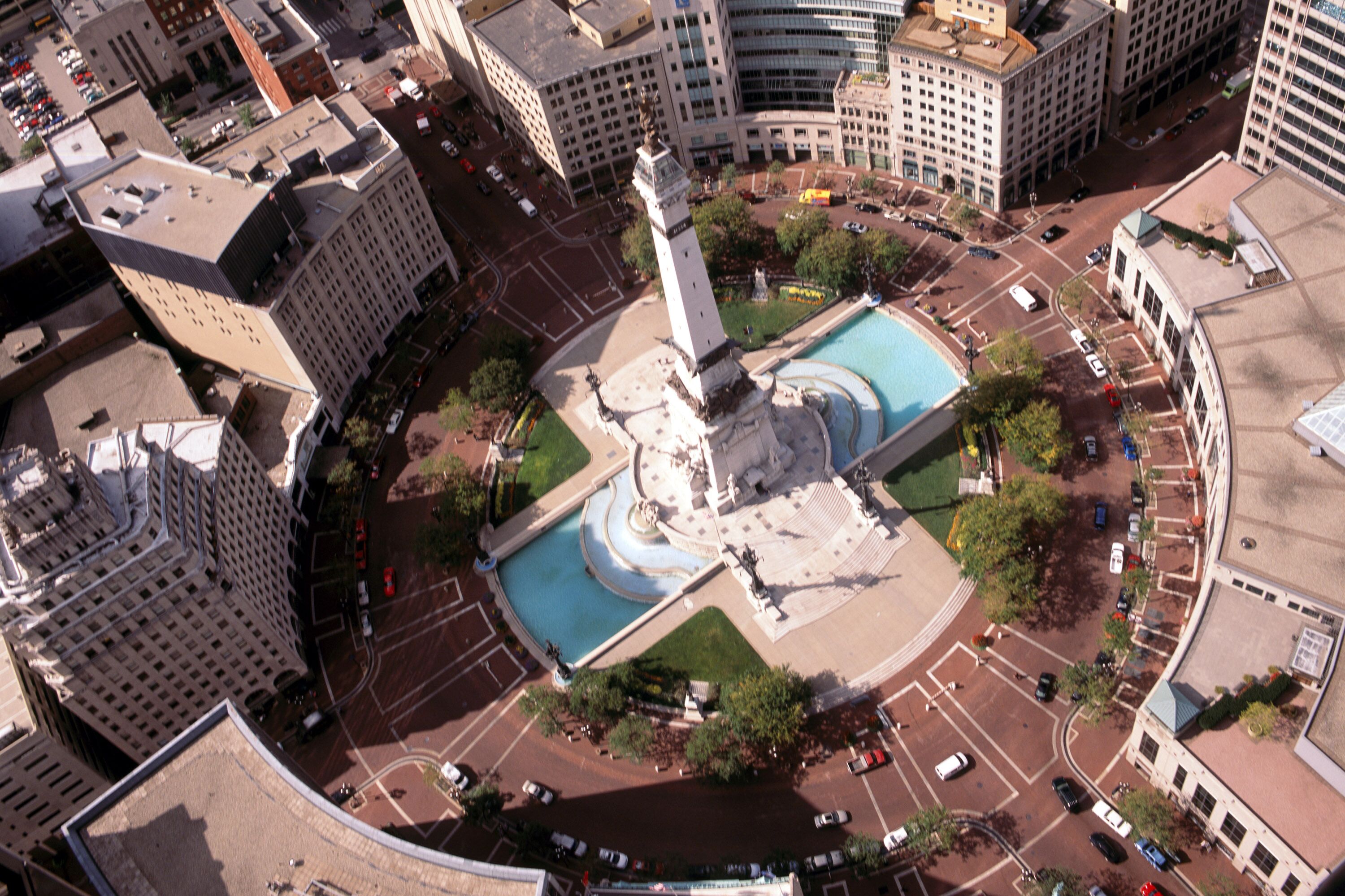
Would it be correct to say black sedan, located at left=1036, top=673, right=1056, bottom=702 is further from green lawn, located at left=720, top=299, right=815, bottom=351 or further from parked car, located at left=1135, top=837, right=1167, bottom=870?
green lawn, located at left=720, top=299, right=815, bottom=351

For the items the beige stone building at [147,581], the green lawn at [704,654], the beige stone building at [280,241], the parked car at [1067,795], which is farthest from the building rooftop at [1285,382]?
the beige stone building at [280,241]

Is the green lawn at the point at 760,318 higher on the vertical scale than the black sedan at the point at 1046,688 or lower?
higher

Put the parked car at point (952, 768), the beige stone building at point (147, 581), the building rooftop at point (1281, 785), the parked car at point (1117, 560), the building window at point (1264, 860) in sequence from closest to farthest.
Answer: the building rooftop at point (1281, 785), the building window at point (1264, 860), the beige stone building at point (147, 581), the parked car at point (952, 768), the parked car at point (1117, 560)

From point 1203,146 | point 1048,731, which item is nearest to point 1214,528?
point 1048,731

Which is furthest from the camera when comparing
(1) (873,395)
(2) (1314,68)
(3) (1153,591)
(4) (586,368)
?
(4) (586,368)

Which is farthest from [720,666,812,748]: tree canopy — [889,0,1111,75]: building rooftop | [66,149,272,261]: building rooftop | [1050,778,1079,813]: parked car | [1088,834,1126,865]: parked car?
[889,0,1111,75]: building rooftop

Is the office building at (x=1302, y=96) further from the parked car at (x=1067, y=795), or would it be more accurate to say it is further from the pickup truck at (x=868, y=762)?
the pickup truck at (x=868, y=762)

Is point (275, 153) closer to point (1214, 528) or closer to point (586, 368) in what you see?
point (586, 368)
